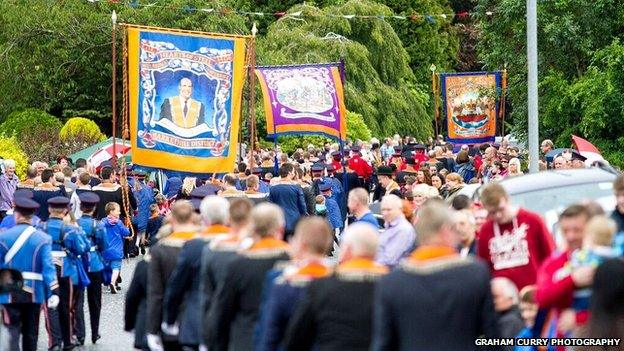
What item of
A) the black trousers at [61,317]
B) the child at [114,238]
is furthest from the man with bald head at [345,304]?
the child at [114,238]

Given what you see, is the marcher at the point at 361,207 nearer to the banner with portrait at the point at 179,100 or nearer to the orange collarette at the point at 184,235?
the orange collarette at the point at 184,235

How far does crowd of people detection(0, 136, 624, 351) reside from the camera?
8.93m

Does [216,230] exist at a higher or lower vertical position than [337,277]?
higher

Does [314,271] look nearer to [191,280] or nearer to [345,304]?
[345,304]

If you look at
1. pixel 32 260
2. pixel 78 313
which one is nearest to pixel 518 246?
pixel 32 260

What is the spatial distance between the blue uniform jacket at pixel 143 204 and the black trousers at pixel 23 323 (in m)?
12.7

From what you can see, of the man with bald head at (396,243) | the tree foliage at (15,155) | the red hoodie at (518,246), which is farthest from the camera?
the tree foliage at (15,155)

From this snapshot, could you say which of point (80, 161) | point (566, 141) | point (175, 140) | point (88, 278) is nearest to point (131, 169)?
point (80, 161)

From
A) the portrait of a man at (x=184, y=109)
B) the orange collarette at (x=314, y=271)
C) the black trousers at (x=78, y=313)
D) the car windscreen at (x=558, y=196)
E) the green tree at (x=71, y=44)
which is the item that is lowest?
the black trousers at (x=78, y=313)

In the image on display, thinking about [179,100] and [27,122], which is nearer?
[179,100]

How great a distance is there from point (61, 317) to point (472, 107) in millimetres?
19984

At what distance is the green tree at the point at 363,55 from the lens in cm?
5747

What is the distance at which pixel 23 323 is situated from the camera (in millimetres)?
15547

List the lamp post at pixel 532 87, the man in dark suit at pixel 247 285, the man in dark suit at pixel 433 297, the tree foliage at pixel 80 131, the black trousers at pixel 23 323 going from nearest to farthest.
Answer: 1. the man in dark suit at pixel 433 297
2. the man in dark suit at pixel 247 285
3. the black trousers at pixel 23 323
4. the lamp post at pixel 532 87
5. the tree foliage at pixel 80 131
